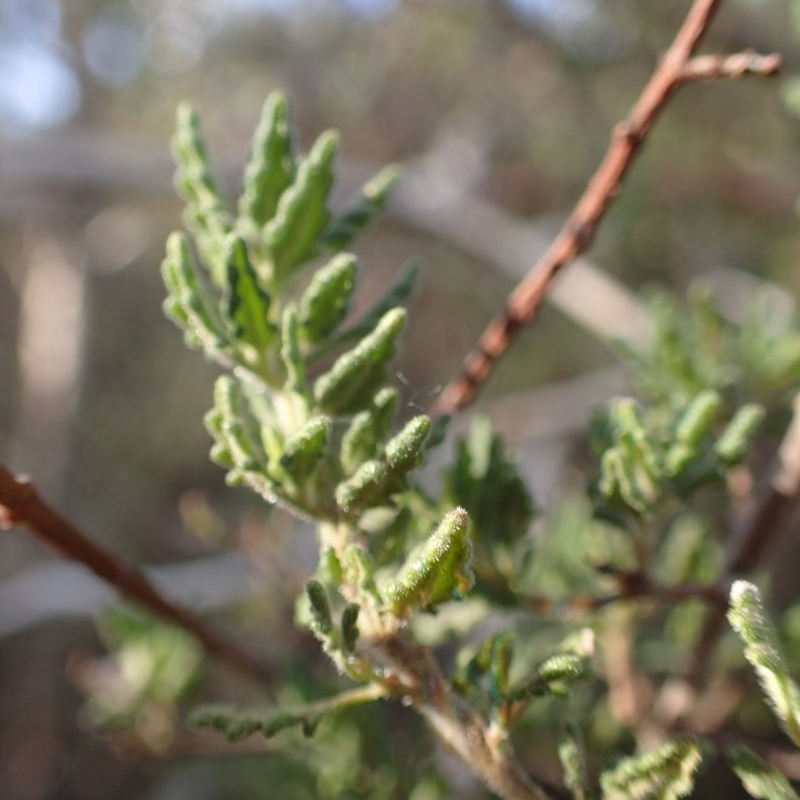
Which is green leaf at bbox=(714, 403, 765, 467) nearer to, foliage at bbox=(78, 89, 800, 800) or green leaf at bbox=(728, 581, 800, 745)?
foliage at bbox=(78, 89, 800, 800)

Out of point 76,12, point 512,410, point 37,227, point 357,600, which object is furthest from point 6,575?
point 357,600

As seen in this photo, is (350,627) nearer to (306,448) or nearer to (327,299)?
(306,448)

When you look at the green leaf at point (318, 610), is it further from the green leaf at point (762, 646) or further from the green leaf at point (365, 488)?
the green leaf at point (762, 646)

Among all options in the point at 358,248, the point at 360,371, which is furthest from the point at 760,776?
the point at 358,248

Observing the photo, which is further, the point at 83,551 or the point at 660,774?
the point at 83,551

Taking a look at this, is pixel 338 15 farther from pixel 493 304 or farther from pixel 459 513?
pixel 459 513

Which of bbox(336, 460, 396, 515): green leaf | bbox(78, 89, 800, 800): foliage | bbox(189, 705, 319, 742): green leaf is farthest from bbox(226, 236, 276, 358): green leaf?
bbox(189, 705, 319, 742): green leaf

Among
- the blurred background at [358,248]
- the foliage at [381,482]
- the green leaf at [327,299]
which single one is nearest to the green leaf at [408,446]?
the foliage at [381,482]
